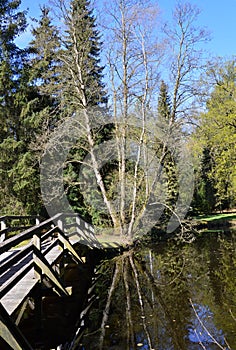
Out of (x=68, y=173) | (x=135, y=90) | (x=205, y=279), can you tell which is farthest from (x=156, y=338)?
(x=68, y=173)

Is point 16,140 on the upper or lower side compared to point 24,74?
lower

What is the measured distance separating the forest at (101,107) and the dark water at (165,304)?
348 centimetres

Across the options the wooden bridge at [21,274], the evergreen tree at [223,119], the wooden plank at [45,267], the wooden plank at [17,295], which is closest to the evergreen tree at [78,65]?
the wooden bridge at [21,274]

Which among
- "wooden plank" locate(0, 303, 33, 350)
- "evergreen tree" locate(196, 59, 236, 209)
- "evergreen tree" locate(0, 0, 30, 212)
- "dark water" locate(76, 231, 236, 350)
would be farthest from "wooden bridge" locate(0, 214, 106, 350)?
"evergreen tree" locate(196, 59, 236, 209)

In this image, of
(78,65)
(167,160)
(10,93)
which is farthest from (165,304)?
(10,93)

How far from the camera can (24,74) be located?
1769 centimetres

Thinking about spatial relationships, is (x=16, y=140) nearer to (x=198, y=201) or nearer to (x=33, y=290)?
(x=33, y=290)

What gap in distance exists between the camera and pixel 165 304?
7.09 metres

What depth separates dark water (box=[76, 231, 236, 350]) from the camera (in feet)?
17.7

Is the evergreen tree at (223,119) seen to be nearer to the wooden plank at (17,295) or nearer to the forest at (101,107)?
the forest at (101,107)

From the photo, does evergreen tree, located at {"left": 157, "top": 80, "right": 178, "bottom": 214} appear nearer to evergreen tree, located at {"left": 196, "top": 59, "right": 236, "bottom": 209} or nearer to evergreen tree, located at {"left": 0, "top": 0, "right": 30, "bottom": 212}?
evergreen tree, located at {"left": 196, "top": 59, "right": 236, "bottom": 209}

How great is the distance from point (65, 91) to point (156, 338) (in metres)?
12.1

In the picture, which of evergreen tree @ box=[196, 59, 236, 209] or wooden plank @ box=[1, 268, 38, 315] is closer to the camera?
wooden plank @ box=[1, 268, 38, 315]

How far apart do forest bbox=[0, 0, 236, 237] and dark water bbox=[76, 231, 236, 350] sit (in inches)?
137
